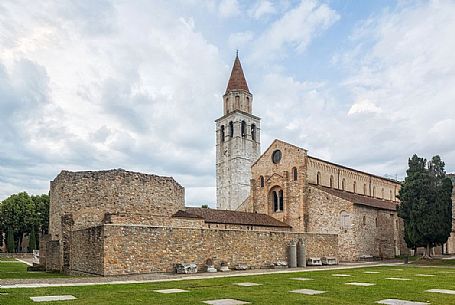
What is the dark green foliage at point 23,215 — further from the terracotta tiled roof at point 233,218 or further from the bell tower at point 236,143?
the terracotta tiled roof at point 233,218

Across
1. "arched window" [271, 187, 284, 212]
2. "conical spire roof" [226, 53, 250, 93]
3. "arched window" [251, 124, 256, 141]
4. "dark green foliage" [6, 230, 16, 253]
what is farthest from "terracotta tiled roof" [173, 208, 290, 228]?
"dark green foliage" [6, 230, 16, 253]

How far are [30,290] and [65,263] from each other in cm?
1200

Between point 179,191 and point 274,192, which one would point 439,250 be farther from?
point 179,191

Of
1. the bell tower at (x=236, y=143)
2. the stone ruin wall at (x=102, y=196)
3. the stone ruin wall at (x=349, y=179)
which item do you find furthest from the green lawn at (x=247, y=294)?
the bell tower at (x=236, y=143)

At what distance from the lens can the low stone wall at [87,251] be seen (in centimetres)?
2159

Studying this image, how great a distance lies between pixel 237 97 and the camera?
2596 inches

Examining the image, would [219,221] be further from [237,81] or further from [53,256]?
[237,81]

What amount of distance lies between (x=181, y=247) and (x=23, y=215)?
49.4 m

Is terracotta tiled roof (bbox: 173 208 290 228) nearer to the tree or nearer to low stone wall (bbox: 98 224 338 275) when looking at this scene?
low stone wall (bbox: 98 224 338 275)

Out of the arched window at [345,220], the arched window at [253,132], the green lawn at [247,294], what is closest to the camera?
the green lawn at [247,294]

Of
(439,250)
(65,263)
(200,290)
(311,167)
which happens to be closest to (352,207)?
(311,167)

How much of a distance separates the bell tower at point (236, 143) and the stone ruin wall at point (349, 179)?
19.1 m

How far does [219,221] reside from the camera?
Result: 3591 centimetres

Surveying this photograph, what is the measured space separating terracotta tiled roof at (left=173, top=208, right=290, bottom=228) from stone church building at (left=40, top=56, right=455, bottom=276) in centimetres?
12
